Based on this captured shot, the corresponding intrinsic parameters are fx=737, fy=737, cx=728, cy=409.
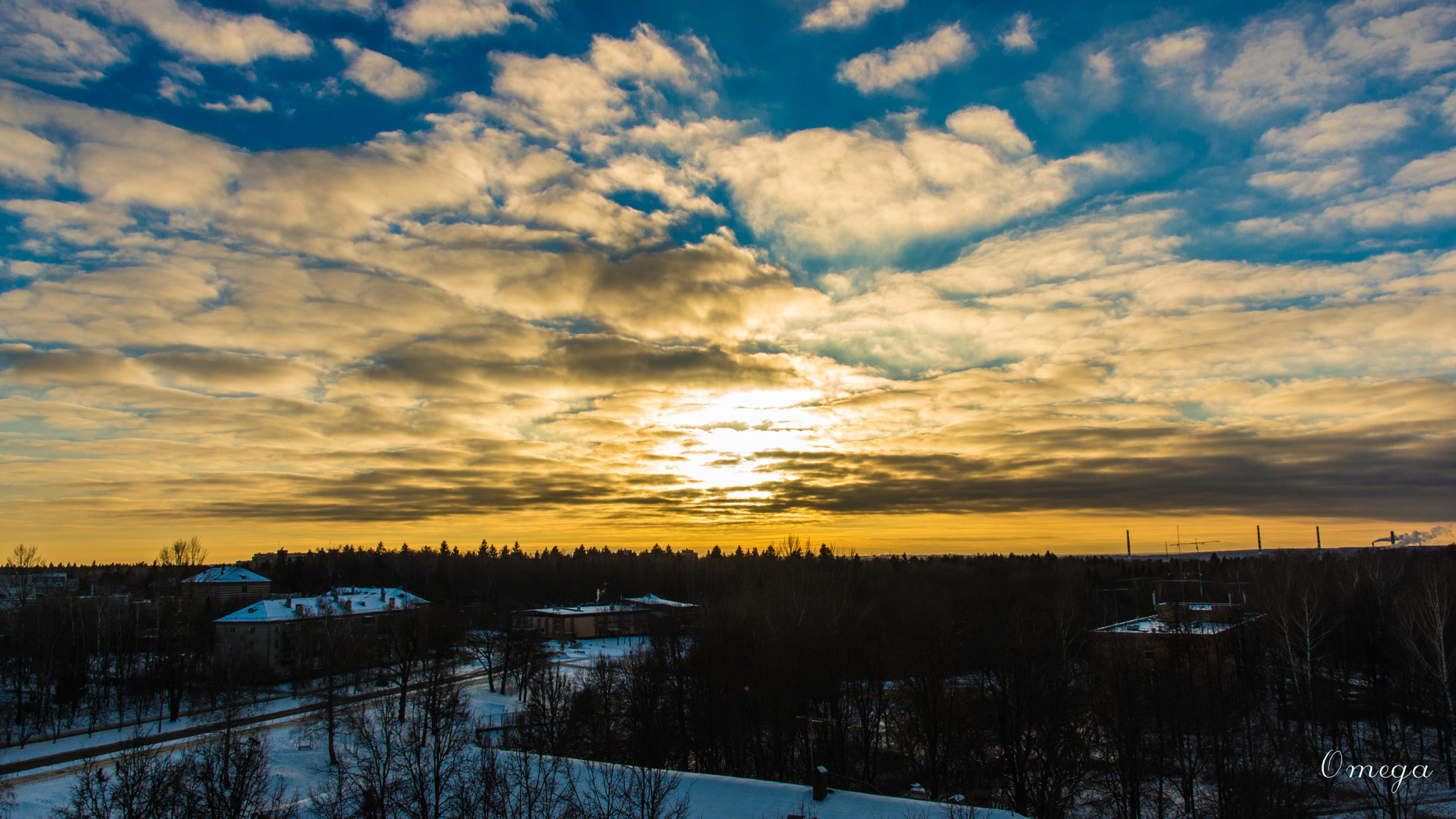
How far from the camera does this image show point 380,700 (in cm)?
7081

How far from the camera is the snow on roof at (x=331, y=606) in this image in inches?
3524

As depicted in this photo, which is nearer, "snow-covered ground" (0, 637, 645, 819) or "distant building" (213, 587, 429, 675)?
"snow-covered ground" (0, 637, 645, 819)

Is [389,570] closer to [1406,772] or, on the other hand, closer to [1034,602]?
[1034,602]

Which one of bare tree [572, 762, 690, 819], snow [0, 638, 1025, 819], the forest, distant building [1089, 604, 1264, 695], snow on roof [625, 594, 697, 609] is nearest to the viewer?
bare tree [572, 762, 690, 819]

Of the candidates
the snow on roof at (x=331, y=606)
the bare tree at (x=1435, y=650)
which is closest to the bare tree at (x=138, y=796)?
the snow on roof at (x=331, y=606)

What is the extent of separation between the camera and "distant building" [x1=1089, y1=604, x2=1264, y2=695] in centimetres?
6066

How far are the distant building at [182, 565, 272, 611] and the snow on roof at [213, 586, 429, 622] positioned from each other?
2213 cm

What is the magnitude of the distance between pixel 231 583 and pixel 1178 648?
475 feet

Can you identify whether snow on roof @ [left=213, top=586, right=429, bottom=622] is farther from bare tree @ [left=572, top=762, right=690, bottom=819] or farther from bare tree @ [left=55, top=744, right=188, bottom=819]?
bare tree @ [left=572, top=762, right=690, bottom=819]

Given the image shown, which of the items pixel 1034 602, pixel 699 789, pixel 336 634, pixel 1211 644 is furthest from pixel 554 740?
pixel 1034 602

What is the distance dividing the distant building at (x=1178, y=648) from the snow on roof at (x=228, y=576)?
13729cm

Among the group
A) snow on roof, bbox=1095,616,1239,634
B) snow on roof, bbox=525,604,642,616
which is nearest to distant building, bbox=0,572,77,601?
snow on roof, bbox=525,604,642,616

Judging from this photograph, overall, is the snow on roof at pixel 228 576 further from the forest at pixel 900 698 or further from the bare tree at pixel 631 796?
the bare tree at pixel 631 796

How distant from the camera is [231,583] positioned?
5148 inches
